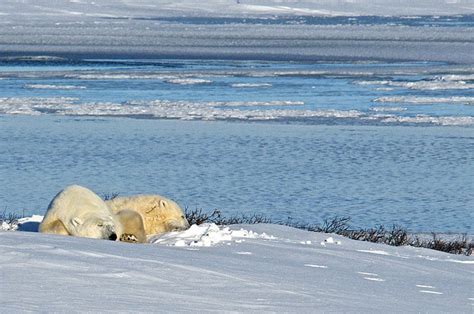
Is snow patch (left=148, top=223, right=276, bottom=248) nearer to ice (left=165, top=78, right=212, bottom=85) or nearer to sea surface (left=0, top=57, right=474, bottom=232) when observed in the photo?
sea surface (left=0, top=57, right=474, bottom=232)

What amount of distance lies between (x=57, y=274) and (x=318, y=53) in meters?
30.8

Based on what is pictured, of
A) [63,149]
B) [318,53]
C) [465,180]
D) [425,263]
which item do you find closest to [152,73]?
[318,53]

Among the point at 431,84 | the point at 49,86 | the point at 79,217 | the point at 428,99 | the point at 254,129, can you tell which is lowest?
the point at 49,86

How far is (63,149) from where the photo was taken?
14.4 meters

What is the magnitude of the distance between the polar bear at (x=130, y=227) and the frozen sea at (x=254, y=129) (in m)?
3.98

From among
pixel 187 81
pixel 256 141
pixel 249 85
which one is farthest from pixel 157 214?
pixel 187 81

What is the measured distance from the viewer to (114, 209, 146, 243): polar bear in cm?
582

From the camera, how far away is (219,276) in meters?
4.41

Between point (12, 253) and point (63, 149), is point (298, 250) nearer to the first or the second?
point (12, 253)

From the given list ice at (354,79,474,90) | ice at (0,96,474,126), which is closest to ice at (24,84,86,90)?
ice at (0,96,474,126)

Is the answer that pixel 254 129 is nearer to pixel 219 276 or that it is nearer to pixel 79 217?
pixel 79 217

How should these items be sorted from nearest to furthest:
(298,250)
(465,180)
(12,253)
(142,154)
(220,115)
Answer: (12,253) < (298,250) < (465,180) < (142,154) < (220,115)

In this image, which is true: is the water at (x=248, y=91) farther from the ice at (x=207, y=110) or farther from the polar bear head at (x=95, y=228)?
the polar bear head at (x=95, y=228)

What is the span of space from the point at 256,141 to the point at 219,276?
11112 millimetres
